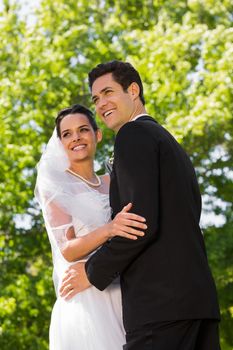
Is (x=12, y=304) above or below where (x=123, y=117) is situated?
above

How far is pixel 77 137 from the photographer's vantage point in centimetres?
412

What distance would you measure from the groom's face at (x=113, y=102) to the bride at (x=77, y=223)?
53 centimetres

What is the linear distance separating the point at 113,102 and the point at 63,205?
2.23 ft

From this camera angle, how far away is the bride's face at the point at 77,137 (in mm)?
4125

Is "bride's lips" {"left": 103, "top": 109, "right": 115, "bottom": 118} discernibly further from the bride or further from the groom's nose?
the bride

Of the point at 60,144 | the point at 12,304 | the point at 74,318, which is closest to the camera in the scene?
the point at 74,318

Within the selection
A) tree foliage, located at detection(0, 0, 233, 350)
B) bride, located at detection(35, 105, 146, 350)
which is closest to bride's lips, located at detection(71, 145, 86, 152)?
bride, located at detection(35, 105, 146, 350)

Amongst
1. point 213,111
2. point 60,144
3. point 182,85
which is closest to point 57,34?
point 182,85

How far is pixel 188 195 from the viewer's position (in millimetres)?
3162

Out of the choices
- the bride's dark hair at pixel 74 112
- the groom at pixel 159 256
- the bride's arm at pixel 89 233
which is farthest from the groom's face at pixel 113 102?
the bride's dark hair at pixel 74 112

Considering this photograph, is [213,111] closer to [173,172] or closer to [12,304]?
[12,304]

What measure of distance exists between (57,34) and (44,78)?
1.60 metres

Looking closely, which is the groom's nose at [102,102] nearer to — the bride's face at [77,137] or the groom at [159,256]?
the groom at [159,256]

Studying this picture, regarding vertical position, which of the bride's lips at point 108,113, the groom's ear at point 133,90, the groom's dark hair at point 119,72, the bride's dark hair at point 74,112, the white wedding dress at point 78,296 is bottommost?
the white wedding dress at point 78,296
